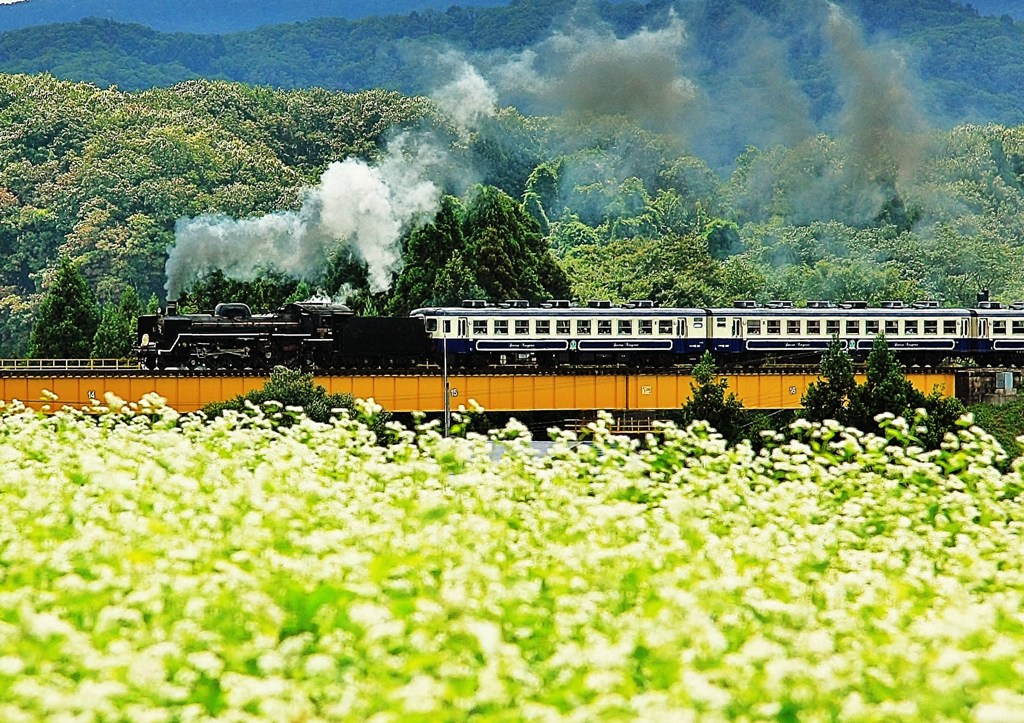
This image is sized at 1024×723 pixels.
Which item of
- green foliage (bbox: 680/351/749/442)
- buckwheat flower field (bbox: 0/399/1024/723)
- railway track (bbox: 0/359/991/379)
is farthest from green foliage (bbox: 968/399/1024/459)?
buckwheat flower field (bbox: 0/399/1024/723)

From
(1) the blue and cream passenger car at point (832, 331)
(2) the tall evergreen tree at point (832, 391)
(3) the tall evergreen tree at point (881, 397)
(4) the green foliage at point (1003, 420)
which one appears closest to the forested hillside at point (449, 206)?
(1) the blue and cream passenger car at point (832, 331)

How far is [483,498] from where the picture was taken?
46.2 feet

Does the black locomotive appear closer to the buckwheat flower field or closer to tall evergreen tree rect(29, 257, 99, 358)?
tall evergreen tree rect(29, 257, 99, 358)

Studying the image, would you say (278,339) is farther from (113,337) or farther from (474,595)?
(474,595)

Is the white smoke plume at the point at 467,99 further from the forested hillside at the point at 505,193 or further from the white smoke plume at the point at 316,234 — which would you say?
the white smoke plume at the point at 316,234

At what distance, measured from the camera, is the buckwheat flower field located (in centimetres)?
865

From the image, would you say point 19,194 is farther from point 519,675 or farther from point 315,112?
point 519,675

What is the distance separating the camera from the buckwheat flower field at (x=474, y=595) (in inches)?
340

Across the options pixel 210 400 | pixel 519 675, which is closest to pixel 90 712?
pixel 519 675

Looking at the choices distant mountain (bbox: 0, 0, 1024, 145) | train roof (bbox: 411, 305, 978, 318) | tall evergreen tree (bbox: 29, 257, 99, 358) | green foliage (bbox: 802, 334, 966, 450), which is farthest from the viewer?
distant mountain (bbox: 0, 0, 1024, 145)

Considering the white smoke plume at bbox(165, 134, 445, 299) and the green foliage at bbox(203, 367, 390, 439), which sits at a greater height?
the white smoke plume at bbox(165, 134, 445, 299)

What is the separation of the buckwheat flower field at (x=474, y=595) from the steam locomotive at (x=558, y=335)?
28.4 meters

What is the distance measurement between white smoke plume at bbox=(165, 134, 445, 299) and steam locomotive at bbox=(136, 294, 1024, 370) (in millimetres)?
19139

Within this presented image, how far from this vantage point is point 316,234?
70.8 meters
